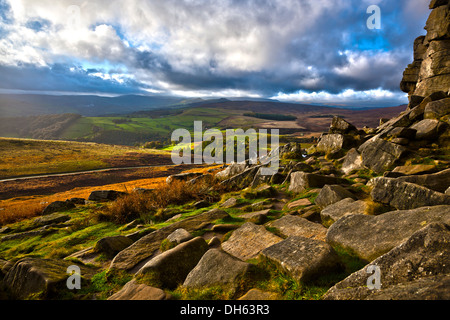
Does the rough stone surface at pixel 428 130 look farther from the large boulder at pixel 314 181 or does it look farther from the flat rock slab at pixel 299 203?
the flat rock slab at pixel 299 203

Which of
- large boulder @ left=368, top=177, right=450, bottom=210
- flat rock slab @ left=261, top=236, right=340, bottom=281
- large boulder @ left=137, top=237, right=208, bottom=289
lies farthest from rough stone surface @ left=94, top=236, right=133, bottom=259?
large boulder @ left=368, top=177, right=450, bottom=210

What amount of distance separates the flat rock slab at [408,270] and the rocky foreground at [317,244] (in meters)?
0.01

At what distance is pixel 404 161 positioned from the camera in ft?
34.6

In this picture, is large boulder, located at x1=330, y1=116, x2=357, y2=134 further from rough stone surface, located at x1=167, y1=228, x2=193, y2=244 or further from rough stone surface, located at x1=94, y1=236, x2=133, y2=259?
rough stone surface, located at x1=94, y1=236, x2=133, y2=259

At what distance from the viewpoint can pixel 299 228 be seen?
23.5ft

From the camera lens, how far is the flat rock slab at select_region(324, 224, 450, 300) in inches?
123

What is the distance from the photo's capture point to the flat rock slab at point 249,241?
20.4 ft

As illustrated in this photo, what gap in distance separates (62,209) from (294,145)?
2299 cm

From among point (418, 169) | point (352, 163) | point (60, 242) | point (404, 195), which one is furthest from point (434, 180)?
point (60, 242)

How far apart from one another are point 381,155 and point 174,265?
38.6ft

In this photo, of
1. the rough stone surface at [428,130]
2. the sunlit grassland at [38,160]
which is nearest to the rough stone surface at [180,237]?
the rough stone surface at [428,130]

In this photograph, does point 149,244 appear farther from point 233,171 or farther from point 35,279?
point 233,171
